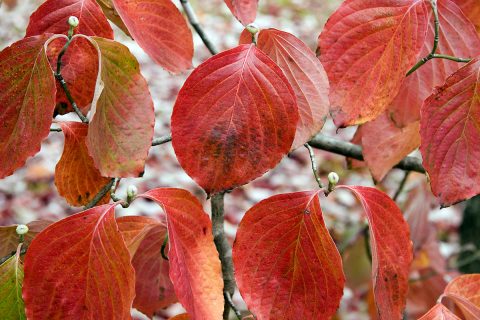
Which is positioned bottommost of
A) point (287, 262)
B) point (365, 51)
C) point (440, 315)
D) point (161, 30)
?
point (440, 315)

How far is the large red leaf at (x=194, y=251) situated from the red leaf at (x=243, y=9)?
180 mm

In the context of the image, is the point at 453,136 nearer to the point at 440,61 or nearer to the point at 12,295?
the point at 440,61

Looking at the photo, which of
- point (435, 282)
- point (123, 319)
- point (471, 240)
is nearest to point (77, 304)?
point (123, 319)

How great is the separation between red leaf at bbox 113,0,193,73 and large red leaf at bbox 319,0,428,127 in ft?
0.48

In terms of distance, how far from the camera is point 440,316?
61 centimetres

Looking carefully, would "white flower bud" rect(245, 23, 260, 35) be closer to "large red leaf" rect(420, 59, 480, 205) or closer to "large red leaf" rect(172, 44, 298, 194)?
"large red leaf" rect(172, 44, 298, 194)

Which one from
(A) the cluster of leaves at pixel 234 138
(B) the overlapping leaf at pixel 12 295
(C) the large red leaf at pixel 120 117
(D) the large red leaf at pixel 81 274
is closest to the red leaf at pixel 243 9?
(A) the cluster of leaves at pixel 234 138

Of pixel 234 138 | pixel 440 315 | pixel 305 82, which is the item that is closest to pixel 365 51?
pixel 305 82

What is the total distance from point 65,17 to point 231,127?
Result: 226mm

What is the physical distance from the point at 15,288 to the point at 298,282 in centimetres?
27

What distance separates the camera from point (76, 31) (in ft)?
2.08

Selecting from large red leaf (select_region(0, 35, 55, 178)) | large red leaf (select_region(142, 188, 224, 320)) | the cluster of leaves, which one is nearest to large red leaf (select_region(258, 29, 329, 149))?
the cluster of leaves

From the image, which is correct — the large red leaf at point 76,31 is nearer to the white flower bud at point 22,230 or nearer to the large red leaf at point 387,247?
the white flower bud at point 22,230

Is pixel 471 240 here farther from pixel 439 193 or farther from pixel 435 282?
pixel 439 193
